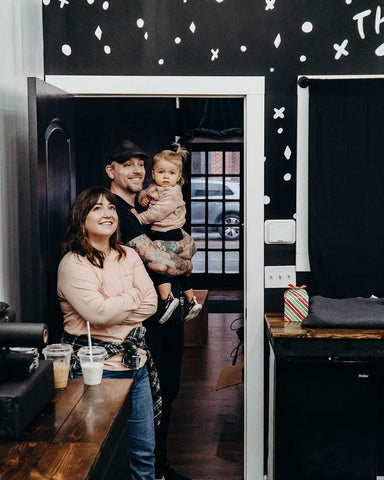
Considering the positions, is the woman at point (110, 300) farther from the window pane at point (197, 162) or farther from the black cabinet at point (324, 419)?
the window pane at point (197, 162)

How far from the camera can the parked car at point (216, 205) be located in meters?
8.70

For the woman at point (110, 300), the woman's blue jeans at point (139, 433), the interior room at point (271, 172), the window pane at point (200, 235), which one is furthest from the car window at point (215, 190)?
the woman's blue jeans at point (139, 433)

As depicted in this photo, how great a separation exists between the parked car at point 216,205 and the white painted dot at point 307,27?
18.4 feet

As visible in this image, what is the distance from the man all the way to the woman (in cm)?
86

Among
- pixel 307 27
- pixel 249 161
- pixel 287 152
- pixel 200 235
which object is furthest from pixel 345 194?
pixel 200 235

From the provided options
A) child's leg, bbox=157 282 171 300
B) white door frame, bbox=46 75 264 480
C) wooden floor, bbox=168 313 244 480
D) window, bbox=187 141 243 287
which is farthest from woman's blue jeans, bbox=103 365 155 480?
window, bbox=187 141 243 287

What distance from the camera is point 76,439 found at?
1.65m

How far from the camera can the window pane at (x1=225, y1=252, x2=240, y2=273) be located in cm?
884

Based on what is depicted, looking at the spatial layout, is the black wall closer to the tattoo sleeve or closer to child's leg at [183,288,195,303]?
the tattoo sleeve

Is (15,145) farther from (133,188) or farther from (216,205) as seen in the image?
(216,205)

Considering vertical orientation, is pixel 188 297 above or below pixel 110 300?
below

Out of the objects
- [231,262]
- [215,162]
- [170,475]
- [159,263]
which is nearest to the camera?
[170,475]

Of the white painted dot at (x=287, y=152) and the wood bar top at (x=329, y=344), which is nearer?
the wood bar top at (x=329, y=344)

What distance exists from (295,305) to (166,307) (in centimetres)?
101
